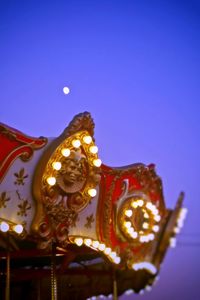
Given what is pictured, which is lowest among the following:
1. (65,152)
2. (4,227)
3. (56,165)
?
(4,227)

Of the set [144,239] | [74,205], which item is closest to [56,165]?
[74,205]

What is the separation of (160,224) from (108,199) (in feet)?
9.11

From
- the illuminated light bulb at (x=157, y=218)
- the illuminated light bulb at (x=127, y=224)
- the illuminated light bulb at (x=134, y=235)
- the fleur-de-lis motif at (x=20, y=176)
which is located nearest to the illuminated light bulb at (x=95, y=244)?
the illuminated light bulb at (x=127, y=224)

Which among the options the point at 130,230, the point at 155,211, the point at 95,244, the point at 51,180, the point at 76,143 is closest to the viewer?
the point at 51,180

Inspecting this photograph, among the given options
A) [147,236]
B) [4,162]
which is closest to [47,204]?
[4,162]

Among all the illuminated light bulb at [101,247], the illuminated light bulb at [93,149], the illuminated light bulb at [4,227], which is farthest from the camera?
the illuminated light bulb at [101,247]

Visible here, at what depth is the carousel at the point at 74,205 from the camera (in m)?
6.29

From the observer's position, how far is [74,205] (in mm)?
7090

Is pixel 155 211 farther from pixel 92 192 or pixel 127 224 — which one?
pixel 92 192

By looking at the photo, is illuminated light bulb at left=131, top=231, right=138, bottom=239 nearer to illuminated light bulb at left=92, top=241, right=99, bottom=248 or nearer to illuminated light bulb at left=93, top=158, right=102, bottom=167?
illuminated light bulb at left=92, top=241, right=99, bottom=248

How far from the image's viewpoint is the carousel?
20.6 ft

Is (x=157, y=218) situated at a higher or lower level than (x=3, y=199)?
higher

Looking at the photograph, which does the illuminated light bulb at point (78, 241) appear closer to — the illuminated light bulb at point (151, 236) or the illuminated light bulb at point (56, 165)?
the illuminated light bulb at point (56, 165)

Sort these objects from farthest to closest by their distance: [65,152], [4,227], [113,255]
Result: [113,255]
[65,152]
[4,227]
